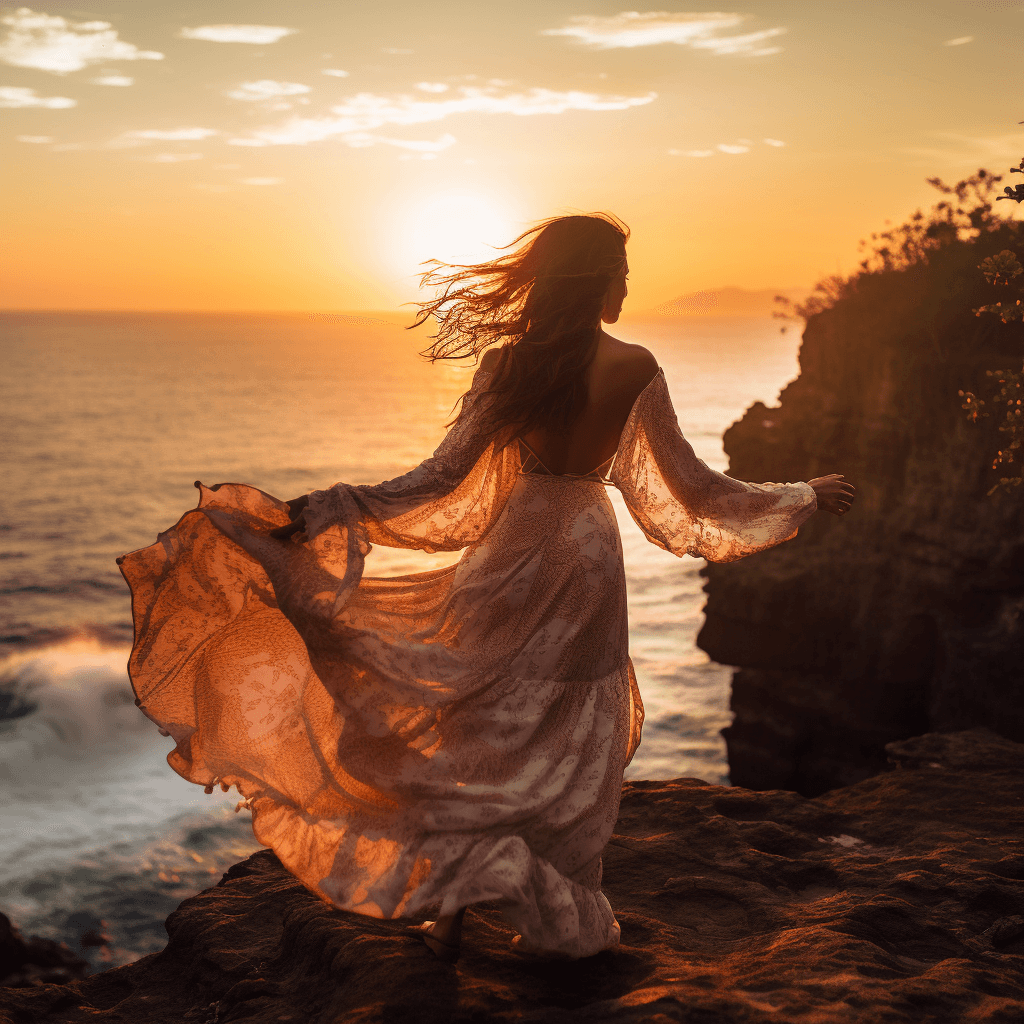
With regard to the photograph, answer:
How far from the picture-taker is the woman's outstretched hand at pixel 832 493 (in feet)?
12.6

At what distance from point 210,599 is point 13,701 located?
22.5 m

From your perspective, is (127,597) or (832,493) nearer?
(832,493)

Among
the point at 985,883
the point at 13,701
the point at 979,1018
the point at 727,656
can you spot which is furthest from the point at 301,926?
the point at 13,701

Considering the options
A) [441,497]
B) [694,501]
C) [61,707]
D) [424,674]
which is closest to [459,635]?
[424,674]

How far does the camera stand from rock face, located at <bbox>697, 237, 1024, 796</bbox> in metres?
12.4

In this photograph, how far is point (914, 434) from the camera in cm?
1420

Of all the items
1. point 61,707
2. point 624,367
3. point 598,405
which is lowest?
point 61,707

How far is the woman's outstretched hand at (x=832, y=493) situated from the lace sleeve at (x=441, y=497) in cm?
140

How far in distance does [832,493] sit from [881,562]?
11827 mm

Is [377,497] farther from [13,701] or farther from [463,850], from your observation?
[13,701]

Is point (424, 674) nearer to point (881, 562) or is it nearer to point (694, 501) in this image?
point (694, 501)

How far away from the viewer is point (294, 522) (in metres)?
3.26

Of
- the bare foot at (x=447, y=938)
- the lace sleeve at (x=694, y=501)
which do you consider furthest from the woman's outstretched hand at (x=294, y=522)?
the bare foot at (x=447, y=938)

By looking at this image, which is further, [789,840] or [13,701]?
[13,701]
